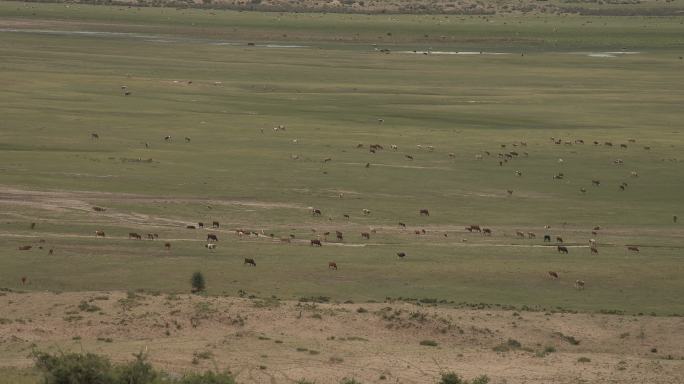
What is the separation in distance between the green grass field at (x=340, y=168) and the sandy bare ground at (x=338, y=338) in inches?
105

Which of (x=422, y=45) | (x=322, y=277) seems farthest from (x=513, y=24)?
(x=322, y=277)

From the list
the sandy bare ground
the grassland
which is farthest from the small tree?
the sandy bare ground

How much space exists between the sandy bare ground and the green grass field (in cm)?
265

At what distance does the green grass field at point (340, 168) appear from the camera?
40125 millimetres

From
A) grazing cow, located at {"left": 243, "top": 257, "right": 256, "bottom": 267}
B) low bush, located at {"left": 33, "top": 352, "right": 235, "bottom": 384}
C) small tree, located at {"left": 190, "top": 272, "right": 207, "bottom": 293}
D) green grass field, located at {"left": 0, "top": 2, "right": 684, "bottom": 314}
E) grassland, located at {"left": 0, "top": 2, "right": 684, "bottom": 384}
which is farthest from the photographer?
grazing cow, located at {"left": 243, "top": 257, "right": 256, "bottom": 267}

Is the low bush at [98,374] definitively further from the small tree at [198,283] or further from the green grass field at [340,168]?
the green grass field at [340,168]

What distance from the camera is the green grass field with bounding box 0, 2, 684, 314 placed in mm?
40125

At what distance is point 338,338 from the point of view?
3222cm

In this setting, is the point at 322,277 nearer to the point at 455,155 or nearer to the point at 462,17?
the point at 455,155

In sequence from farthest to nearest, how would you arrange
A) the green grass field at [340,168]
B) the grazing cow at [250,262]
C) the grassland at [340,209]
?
the grazing cow at [250,262] < the green grass field at [340,168] < the grassland at [340,209]

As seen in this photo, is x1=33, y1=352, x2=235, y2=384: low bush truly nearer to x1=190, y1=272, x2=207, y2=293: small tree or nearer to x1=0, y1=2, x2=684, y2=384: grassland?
x1=0, y1=2, x2=684, y2=384: grassland

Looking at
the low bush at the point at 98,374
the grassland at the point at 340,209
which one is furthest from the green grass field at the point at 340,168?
the low bush at the point at 98,374

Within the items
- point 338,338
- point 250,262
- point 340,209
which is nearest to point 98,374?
point 338,338

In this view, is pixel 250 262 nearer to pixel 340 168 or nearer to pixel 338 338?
pixel 338 338
